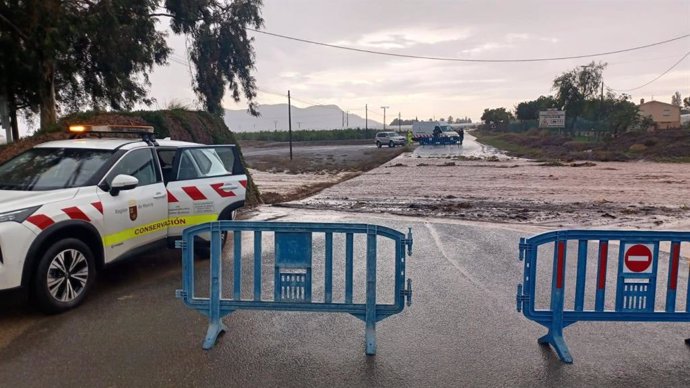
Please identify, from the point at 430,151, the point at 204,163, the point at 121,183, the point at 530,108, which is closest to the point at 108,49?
the point at 204,163

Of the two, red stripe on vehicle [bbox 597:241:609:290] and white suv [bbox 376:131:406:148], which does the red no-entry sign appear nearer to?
red stripe on vehicle [bbox 597:241:609:290]

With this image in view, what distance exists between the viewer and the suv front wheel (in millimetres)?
4785

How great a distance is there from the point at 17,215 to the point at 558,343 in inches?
190

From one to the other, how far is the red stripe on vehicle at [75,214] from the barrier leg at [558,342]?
178 inches

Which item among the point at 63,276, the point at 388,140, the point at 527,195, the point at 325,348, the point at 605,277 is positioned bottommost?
the point at 527,195

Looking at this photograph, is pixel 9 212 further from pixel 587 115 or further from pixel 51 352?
pixel 587 115

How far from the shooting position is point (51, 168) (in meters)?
5.80

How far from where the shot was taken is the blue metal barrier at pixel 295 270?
432cm

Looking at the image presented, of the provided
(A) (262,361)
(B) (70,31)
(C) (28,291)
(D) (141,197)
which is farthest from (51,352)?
(B) (70,31)

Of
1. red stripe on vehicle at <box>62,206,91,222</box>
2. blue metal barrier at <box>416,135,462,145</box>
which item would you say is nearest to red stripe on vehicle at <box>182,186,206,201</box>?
red stripe on vehicle at <box>62,206,91,222</box>

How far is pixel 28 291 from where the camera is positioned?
4766mm

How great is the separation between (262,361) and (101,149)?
11.6 ft

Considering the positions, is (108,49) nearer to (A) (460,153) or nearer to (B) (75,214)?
(B) (75,214)

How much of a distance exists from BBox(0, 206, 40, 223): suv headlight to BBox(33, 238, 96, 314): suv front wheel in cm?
40
